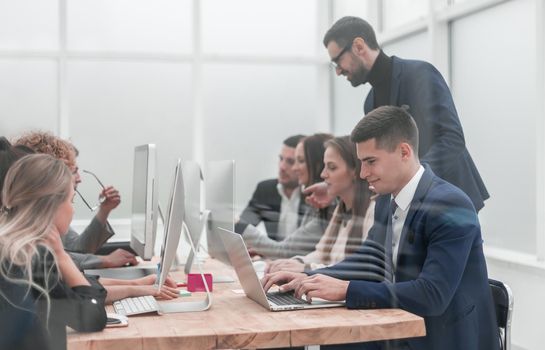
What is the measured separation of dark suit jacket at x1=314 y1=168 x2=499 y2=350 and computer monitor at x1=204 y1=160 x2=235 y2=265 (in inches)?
Result: 16.9

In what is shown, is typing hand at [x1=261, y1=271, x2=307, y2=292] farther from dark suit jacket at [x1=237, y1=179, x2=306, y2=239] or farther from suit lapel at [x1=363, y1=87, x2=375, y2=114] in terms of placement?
dark suit jacket at [x1=237, y1=179, x2=306, y2=239]

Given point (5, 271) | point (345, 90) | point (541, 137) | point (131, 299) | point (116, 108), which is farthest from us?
point (345, 90)

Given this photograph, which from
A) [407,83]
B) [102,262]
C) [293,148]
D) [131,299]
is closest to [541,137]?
[407,83]

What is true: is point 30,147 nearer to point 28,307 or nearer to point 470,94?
point 28,307

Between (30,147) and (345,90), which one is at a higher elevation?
(345,90)

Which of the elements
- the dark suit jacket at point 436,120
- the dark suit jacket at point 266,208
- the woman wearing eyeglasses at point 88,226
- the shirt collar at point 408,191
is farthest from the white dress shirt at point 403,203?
the dark suit jacket at point 266,208

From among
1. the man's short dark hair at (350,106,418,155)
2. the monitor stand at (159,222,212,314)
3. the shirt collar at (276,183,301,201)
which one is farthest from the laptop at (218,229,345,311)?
the shirt collar at (276,183,301,201)

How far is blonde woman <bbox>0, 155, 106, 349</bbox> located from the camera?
141 centimetres

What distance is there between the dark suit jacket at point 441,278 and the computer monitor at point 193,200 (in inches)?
17.8

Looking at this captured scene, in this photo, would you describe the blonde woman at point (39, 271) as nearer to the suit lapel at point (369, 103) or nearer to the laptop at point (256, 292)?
the laptop at point (256, 292)

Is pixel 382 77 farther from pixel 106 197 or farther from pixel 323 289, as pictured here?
pixel 106 197

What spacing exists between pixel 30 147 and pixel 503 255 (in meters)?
1.31

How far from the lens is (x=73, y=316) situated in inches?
58.4

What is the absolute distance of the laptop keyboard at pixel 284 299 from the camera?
5.72 ft
